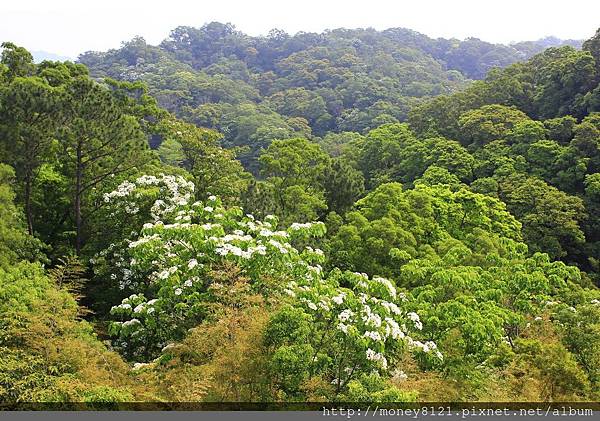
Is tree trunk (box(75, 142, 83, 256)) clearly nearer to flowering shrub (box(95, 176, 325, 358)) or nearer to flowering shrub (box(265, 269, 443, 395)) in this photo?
flowering shrub (box(95, 176, 325, 358))

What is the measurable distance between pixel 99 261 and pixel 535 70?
1087 inches

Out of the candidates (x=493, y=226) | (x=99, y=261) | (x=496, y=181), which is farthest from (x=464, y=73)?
(x=99, y=261)

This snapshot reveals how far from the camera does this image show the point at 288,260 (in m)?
8.37

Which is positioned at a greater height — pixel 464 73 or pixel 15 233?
pixel 464 73

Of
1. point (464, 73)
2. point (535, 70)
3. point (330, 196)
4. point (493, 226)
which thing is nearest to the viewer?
point (493, 226)

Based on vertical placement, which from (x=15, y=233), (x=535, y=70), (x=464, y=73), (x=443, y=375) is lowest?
(x=443, y=375)

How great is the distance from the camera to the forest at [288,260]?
6.75 meters

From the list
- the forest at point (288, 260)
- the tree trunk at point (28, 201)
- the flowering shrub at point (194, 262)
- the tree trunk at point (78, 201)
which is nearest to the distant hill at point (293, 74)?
the forest at point (288, 260)

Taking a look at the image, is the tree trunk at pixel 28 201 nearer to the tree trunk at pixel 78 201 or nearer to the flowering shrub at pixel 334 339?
the tree trunk at pixel 78 201

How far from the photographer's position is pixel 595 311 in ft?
27.0

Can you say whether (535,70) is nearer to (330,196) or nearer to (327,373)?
(330,196)

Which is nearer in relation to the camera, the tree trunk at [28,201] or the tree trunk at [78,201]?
the tree trunk at [28,201]

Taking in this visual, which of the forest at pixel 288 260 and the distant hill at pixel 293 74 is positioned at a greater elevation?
the distant hill at pixel 293 74

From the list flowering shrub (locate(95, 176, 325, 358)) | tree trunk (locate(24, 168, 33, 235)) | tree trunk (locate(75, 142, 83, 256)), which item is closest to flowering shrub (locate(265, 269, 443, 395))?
flowering shrub (locate(95, 176, 325, 358))
